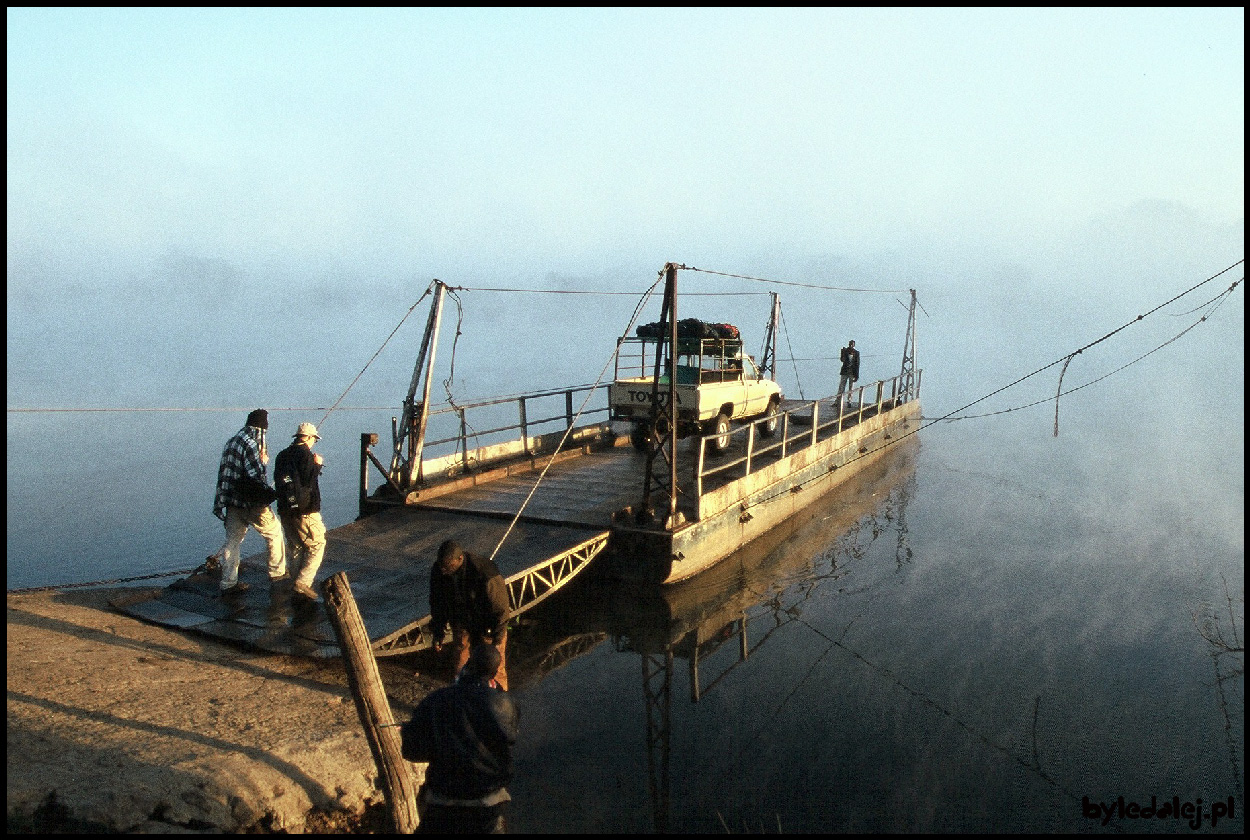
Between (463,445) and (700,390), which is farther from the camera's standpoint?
(700,390)

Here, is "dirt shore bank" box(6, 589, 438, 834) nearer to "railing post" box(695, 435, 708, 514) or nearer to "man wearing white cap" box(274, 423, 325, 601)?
"man wearing white cap" box(274, 423, 325, 601)

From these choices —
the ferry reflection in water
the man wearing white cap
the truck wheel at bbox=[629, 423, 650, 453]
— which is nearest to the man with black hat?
the man wearing white cap

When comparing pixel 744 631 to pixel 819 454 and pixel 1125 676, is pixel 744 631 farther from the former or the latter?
pixel 819 454

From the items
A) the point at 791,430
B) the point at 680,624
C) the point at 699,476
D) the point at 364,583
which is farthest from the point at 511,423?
the point at 364,583

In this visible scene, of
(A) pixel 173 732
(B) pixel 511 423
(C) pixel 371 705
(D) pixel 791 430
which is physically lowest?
(B) pixel 511 423

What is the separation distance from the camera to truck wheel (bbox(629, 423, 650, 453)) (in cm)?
1730

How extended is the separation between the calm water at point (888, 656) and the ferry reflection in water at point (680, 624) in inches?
1.5

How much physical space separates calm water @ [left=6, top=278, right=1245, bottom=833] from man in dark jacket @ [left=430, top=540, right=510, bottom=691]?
51.8 inches

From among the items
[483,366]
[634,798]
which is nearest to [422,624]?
[634,798]

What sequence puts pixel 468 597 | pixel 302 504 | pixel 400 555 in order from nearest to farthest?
pixel 468 597 < pixel 302 504 < pixel 400 555

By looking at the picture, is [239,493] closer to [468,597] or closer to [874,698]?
[468,597]

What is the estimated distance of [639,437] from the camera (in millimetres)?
17422

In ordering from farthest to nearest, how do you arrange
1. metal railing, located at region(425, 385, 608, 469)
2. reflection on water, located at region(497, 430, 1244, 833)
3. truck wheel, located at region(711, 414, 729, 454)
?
truck wheel, located at region(711, 414, 729, 454) → metal railing, located at region(425, 385, 608, 469) → reflection on water, located at region(497, 430, 1244, 833)

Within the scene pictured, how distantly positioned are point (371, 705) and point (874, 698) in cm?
546
